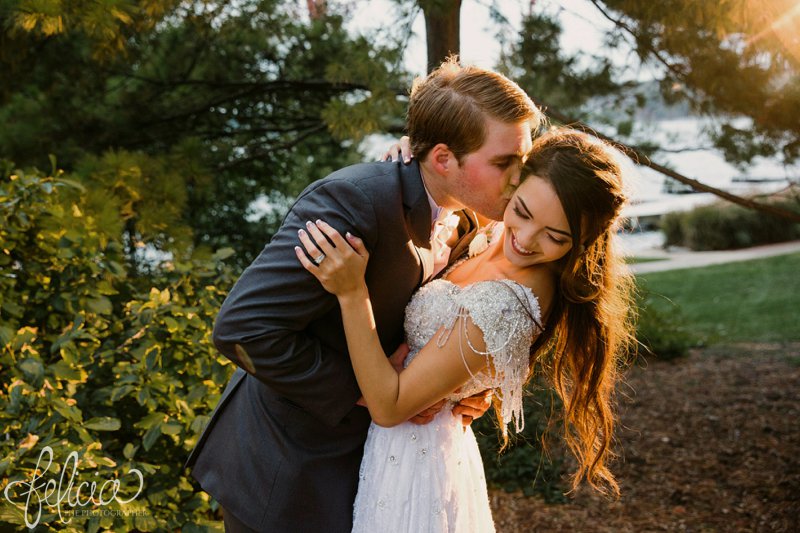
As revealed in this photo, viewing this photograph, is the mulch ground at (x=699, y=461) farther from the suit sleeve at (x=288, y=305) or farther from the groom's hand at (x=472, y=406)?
the suit sleeve at (x=288, y=305)

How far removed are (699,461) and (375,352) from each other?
10.9 ft

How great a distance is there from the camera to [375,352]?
176cm

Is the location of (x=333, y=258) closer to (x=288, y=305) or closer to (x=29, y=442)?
(x=288, y=305)

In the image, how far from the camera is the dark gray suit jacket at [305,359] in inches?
66.6

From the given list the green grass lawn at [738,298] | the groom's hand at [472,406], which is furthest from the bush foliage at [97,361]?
the green grass lawn at [738,298]

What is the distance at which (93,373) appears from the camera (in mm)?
2838

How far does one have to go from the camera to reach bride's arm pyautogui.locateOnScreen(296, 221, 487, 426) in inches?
65.4

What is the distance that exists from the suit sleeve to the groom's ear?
229mm

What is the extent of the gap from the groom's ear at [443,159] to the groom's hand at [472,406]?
628 mm

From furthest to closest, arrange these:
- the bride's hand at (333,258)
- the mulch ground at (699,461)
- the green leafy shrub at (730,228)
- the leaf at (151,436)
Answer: the green leafy shrub at (730,228), the mulch ground at (699,461), the leaf at (151,436), the bride's hand at (333,258)

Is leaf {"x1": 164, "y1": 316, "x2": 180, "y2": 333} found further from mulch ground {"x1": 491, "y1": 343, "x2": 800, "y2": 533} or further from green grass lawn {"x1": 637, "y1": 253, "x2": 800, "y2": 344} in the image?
green grass lawn {"x1": 637, "y1": 253, "x2": 800, "y2": 344}

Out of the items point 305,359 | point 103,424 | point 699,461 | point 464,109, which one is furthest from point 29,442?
point 699,461

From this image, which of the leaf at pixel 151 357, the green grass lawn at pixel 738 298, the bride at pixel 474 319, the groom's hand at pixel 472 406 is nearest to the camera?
the bride at pixel 474 319

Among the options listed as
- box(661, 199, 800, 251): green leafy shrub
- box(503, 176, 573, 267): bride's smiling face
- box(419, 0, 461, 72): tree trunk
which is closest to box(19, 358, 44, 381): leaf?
box(503, 176, 573, 267): bride's smiling face
